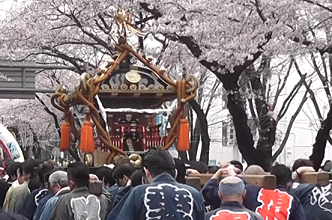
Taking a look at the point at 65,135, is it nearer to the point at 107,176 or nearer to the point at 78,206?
the point at 107,176

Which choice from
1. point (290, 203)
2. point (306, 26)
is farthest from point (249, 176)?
point (306, 26)

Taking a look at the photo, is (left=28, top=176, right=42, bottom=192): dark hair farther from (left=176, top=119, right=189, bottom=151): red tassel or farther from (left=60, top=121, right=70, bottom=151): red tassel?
(left=60, top=121, right=70, bottom=151): red tassel

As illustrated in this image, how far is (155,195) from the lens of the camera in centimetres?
503

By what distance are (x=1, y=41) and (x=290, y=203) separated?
1339 cm

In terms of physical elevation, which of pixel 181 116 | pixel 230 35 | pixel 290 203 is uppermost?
pixel 230 35

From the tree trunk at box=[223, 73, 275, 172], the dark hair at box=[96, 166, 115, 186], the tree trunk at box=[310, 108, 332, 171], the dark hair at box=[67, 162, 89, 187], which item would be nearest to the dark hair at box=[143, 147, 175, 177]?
the dark hair at box=[67, 162, 89, 187]

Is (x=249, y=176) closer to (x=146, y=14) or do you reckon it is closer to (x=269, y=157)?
(x=269, y=157)

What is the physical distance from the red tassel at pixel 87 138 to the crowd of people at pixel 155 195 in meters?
3.28

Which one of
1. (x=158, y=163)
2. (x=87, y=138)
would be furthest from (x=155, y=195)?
(x=87, y=138)

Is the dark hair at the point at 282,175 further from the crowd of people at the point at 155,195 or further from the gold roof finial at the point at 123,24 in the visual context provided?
the gold roof finial at the point at 123,24

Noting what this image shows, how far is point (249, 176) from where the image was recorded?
6531 millimetres

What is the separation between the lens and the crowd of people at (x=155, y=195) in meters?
5.05

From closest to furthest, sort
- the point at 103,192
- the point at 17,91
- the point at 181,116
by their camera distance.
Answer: the point at 103,192 < the point at 181,116 < the point at 17,91

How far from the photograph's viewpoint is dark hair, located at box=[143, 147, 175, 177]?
5.11 metres
